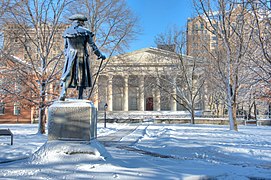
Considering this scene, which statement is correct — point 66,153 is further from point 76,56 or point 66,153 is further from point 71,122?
point 76,56

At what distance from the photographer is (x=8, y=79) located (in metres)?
18.2

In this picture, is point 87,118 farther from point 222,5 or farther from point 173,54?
point 173,54

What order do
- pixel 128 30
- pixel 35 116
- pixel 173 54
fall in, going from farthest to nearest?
pixel 35 116
pixel 173 54
pixel 128 30

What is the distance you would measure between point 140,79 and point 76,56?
37441 mm

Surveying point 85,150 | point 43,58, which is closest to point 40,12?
point 43,58

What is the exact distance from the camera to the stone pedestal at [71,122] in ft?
20.8

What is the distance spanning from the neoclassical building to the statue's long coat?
1337 cm

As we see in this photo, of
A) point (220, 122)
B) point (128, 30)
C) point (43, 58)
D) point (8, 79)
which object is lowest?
point (220, 122)

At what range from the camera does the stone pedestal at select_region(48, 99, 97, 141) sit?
6336 millimetres

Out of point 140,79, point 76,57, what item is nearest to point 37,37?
point 76,57

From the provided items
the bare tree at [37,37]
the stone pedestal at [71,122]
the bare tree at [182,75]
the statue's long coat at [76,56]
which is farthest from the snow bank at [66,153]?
the bare tree at [182,75]

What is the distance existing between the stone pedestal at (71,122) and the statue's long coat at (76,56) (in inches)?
29.8

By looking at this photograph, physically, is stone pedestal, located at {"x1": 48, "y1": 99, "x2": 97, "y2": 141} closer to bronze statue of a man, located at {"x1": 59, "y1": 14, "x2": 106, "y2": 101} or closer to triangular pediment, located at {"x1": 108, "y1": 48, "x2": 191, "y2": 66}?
bronze statue of a man, located at {"x1": 59, "y1": 14, "x2": 106, "y2": 101}

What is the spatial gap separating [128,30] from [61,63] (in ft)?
18.0
